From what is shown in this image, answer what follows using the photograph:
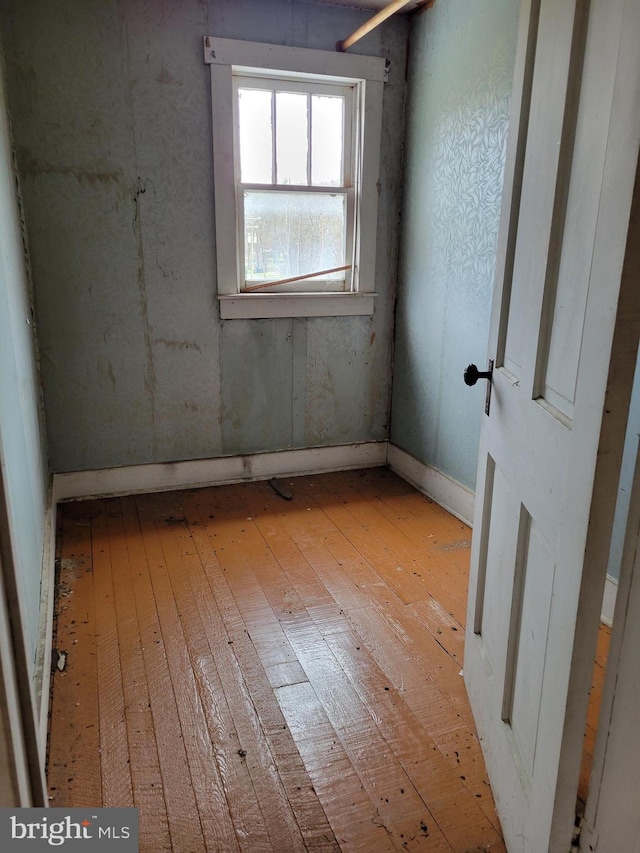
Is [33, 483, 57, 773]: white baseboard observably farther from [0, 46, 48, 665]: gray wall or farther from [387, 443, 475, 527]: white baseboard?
[387, 443, 475, 527]: white baseboard

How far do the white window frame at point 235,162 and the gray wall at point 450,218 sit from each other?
20 centimetres

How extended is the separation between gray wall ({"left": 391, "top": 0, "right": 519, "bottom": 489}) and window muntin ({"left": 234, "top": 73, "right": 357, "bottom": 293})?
0.37 meters

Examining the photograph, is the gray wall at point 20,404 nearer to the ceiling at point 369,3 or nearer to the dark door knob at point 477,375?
the dark door knob at point 477,375

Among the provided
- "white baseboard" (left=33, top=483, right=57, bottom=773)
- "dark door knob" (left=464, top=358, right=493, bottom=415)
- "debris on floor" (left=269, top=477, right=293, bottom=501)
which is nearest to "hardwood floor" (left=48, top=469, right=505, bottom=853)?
"white baseboard" (left=33, top=483, right=57, bottom=773)

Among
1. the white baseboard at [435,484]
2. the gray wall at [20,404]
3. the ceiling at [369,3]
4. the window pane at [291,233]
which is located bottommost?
the white baseboard at [435,484]

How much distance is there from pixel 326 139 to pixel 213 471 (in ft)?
6.28

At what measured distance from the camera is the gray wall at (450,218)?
257 centimetres

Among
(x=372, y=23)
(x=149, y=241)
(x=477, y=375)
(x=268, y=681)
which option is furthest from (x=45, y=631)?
(x=372, y=23)

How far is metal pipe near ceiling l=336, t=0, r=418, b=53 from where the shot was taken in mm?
2566

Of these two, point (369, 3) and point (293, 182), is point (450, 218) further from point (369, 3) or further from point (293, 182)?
point (369, 3)

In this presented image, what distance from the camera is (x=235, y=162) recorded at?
3.05 m

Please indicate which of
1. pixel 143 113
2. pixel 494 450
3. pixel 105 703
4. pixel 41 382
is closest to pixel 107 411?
pixel 41 382

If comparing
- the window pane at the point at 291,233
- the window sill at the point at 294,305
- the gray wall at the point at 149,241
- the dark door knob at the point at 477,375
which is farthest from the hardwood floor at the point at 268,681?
the window pane at the point at 291,233

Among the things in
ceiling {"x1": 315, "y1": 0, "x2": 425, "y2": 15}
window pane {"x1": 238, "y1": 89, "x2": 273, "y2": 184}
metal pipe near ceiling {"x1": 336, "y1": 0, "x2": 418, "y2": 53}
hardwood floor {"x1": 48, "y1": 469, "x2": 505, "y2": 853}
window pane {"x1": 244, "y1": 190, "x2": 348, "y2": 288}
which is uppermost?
ceiling {"x1": 315, "y1": 0, "x2": 425, "y2": 15}
